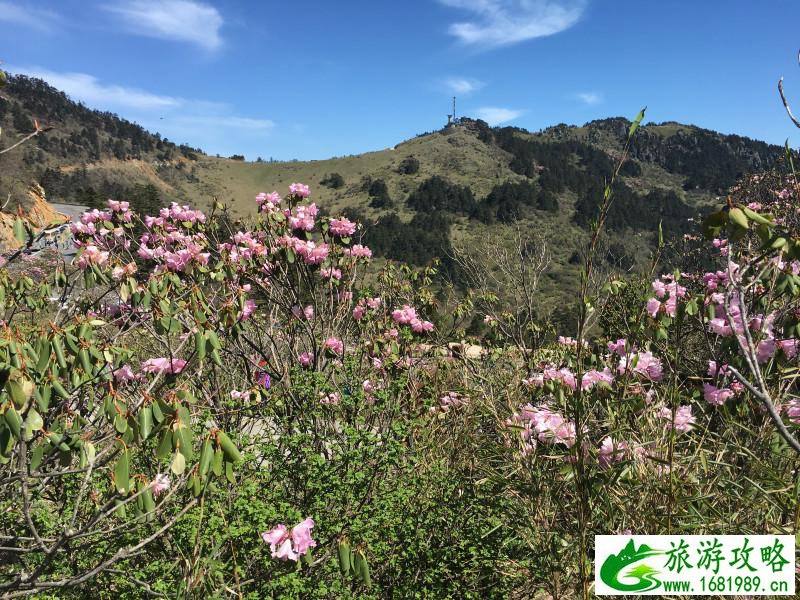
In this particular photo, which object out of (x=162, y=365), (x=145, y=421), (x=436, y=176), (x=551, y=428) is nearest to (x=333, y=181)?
(x=436, y=176)

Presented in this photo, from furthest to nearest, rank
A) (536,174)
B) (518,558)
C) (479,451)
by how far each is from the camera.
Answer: (536,174)
(479,451)
(518,558)

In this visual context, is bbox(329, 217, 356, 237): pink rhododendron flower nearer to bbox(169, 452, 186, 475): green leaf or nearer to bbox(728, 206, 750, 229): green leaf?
bbox(169, 452, 186, 475): green leaf

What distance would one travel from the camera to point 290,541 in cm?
185

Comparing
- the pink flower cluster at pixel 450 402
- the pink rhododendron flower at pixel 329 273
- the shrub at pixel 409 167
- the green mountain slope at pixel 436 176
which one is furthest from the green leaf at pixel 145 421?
the shrub at pixel 409 167

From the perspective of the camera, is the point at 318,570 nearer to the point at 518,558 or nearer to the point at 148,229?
the point at 518,558

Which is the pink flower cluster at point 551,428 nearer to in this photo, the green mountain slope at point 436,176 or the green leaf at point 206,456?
the green leaf at point 206,456

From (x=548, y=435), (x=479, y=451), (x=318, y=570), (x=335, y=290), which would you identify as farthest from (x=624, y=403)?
(x=335, y=290)

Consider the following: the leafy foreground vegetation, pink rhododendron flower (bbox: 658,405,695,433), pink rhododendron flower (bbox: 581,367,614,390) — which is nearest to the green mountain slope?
the leafy foreground vegetation

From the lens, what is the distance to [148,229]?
477cm

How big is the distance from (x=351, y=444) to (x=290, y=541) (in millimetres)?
1397

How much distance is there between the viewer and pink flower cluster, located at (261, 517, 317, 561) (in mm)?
1808

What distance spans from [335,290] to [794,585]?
462cm

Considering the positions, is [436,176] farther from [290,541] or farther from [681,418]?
[290,541]

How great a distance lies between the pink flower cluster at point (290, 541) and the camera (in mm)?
1808
